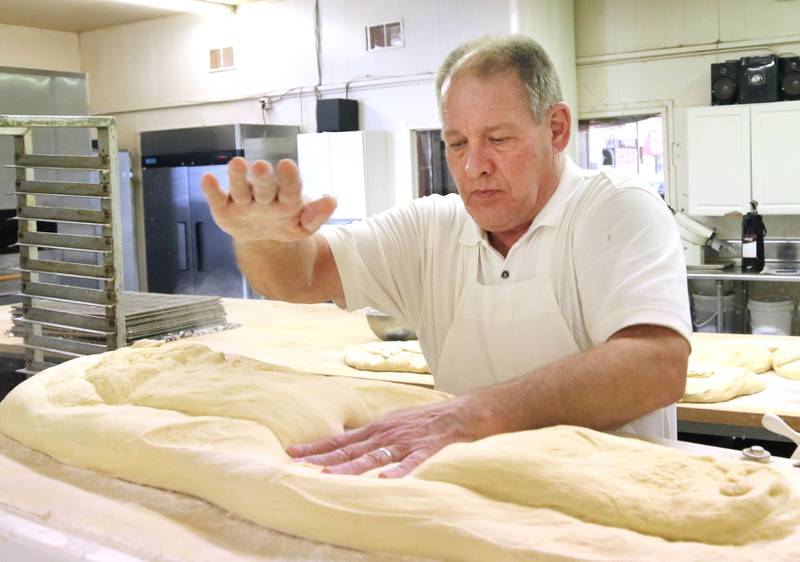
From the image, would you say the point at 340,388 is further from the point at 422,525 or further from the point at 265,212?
the point at 422,525

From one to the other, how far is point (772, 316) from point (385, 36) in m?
3.88

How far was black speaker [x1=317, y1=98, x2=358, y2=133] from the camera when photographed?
23.3 ft

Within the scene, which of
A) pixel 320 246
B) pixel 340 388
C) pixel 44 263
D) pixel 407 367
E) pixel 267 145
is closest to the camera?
pixel 340 388

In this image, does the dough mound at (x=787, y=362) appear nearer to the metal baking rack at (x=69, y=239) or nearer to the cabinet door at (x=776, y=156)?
the metal baking rack at (x=69, y=239)

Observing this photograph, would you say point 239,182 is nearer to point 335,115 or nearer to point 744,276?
point 744,276

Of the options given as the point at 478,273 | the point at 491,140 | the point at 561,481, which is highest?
the point at 491,140

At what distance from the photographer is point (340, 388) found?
177cm

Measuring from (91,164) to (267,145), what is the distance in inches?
182

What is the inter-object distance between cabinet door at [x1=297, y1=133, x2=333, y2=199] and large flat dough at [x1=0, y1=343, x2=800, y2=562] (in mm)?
5432

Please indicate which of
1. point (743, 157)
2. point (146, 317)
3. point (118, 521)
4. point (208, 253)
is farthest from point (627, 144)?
point (118, 521)

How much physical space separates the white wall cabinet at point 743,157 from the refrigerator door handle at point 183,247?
4.41m

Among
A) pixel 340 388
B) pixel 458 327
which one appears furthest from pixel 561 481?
pixel 458 327

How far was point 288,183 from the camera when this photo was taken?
155 centimetres

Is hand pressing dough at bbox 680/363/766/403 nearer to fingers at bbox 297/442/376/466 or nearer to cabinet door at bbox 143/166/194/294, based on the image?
fingers at bbox 297/442/376/466
